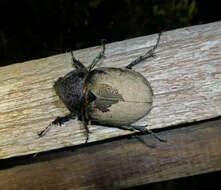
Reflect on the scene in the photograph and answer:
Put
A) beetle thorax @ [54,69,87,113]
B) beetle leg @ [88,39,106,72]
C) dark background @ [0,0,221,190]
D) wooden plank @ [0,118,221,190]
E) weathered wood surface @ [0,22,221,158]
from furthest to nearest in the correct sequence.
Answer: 1. dark background @ [0,0,221,190]
2. beetle leg @ [88,39,106,72]
3. beetle thorax @ [54,69,87,113]
4. weathered wood surface @ [0,22,221,158]
5. wooden plank @ [0,118,221,190]

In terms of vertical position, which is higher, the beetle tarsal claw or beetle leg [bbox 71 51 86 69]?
beetle leg [bbox 71 51 86 69]

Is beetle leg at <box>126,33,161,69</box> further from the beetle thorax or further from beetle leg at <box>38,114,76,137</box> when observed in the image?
beetle leg at <box>38,114,76,137</box>

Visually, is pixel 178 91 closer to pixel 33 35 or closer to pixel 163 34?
pixel 163 34

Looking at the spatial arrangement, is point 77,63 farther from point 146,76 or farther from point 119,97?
point 146,76

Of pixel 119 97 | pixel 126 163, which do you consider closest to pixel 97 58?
pixel 119 97

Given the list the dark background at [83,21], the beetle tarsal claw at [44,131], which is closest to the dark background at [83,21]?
the dark background at [83,21]

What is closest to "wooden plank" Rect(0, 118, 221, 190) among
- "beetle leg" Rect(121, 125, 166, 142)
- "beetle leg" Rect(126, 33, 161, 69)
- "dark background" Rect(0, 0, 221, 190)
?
"beetle leg" Rect(121, 125, 166, 142)
